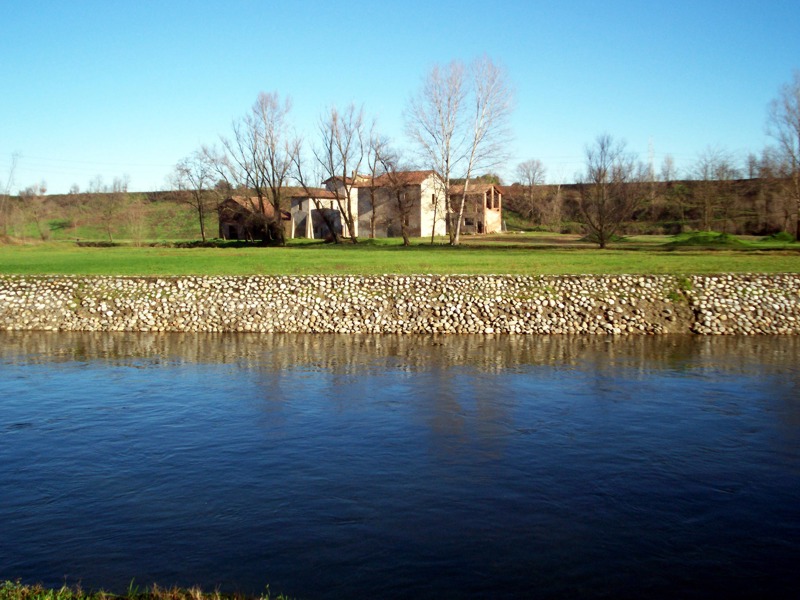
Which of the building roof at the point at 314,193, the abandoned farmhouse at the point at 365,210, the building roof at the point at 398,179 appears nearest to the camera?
the building roof at the point at 398,179

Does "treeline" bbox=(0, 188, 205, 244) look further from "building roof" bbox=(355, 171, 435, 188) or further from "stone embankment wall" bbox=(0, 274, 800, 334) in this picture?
"stone embankment wall" bbox=(0, 274, 800, 334)

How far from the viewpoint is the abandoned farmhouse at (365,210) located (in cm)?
8506

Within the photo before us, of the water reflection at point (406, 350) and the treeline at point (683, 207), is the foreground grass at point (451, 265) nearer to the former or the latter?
the water reflection at point (406, 350)

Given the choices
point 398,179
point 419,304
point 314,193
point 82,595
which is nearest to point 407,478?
point 82,595

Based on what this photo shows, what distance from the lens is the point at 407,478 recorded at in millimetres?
12539

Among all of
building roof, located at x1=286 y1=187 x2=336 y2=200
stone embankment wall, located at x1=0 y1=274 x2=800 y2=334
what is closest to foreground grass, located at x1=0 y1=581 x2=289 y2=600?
stone embankment wall, located at x1=0 y1=274 x2=800 y2=334

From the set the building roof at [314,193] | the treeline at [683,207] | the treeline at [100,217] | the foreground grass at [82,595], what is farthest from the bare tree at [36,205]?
the foreground grass at [82,595]

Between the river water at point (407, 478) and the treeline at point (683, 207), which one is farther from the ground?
the treeline at point (683, 207)

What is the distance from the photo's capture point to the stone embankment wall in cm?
2970

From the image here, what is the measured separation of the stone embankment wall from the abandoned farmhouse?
5061 centimetres

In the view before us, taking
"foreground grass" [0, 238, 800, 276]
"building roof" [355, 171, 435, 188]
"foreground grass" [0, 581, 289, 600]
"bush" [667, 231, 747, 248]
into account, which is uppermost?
"building roof" [355, 171, 435, 188]

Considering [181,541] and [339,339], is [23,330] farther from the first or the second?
[181,541]

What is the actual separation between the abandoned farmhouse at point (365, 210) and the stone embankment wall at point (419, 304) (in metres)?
50.6

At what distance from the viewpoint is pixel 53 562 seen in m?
9.24
